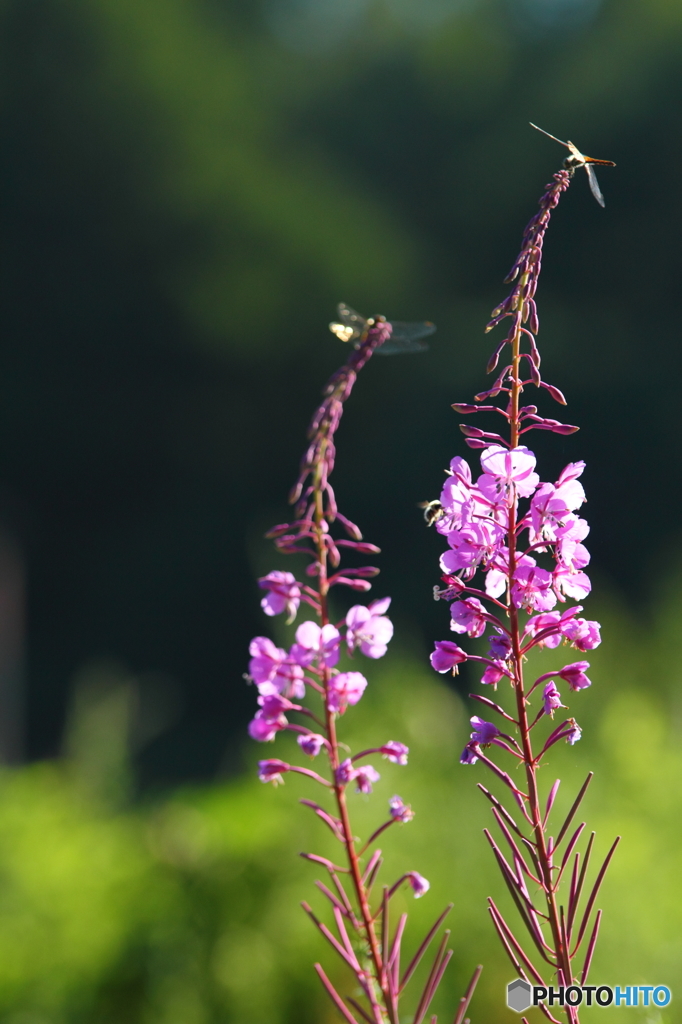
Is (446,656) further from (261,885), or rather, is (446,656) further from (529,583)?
(261,885)

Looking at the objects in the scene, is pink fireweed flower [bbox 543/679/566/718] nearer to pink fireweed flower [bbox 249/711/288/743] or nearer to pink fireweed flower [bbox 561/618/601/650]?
pink fireweed flower [bbox 561/618/601/650]

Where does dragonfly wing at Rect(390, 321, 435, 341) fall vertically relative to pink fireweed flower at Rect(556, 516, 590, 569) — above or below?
above

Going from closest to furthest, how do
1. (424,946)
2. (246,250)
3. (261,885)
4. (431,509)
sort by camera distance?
(424,946), (431,509), (261,885), (246,250)

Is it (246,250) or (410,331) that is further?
(246,250)

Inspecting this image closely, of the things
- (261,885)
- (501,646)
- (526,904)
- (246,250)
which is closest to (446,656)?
(501,646)

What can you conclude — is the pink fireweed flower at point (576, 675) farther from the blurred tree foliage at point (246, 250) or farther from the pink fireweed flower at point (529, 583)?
the blurred tree foliage at point (246, 250)

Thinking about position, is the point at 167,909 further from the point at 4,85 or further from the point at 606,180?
the point at 4,85

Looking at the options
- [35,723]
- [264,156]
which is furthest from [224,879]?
[264,156]

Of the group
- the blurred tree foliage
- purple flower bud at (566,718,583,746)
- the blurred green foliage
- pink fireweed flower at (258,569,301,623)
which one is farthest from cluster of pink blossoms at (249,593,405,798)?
the blurred tree foliage
